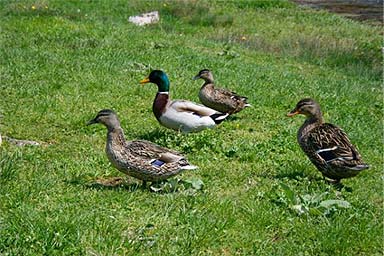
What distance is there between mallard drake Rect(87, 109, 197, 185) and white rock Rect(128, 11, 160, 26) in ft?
49.2

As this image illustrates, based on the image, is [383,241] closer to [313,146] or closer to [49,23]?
[313,146]

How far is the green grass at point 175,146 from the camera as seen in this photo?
5453mm

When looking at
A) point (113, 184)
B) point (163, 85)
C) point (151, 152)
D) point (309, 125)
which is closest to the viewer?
point (151, 152)

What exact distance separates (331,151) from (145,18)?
605 inches

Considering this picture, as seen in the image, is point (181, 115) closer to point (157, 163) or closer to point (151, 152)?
point (151, 152)

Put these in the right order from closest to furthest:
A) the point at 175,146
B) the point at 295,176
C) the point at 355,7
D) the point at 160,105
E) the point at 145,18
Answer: the point at 295,176 → the point at 175,146 → the point at 160,105 → the point at 145,18 → the point at 355,7

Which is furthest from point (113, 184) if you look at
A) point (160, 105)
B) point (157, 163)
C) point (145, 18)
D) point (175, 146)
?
point (145, 18)

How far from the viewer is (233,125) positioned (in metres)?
9.91

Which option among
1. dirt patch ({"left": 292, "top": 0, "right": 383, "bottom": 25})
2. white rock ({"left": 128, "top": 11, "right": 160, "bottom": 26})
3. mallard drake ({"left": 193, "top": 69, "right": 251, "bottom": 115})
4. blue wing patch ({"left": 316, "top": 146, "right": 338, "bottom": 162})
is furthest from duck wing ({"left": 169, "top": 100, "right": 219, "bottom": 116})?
dirt patch ({"left": 292, "top": 0, "right": 383, "bottom": 25})

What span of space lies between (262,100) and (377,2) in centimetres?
2674

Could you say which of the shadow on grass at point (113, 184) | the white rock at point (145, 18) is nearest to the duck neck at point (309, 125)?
the shadow on grass at point (113, 184)

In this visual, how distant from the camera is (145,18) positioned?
22031mm

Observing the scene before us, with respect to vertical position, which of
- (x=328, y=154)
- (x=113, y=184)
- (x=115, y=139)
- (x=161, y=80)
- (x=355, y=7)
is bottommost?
(x=355, y=7)

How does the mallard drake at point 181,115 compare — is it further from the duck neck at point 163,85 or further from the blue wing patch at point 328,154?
the blue wing patch at point 328,154
